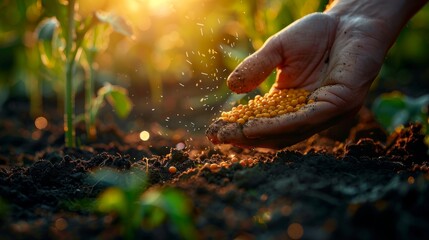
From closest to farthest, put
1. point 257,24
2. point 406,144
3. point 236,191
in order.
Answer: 1. point 236,191
2. point 406,144
3. point 257,24

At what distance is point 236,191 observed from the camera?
66.1 inches

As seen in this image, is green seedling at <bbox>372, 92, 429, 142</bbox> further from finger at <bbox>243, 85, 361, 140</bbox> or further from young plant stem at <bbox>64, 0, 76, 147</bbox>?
young plant stem at <bbox>64, 0, 76, 147</bbox>

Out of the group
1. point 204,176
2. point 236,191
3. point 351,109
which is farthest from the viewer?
point 351,109

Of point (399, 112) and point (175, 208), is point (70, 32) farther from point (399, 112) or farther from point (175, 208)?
point (175, 208)

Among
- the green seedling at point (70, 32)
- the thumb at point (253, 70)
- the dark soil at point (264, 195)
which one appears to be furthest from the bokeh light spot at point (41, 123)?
the thumb at point (253, 70)

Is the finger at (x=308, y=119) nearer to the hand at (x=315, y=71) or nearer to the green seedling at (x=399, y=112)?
the hand at (x=315, y=71)

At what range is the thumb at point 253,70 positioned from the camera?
95.0 inches

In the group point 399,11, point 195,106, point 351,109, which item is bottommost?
point 195,106

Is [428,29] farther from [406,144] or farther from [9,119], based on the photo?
[9,119]

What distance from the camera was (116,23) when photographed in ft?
10.9

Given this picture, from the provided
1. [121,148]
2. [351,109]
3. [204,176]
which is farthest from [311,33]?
[121,148]

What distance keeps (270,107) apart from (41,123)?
3.70 meters

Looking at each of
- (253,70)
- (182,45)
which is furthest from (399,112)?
(182,45)

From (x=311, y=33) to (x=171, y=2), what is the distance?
3.94 m
